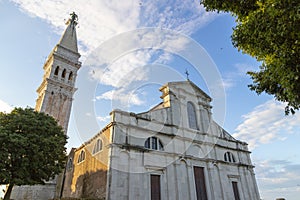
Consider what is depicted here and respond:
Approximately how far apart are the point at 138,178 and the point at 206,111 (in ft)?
41.9

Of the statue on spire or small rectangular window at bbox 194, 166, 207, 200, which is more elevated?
the statue on spire

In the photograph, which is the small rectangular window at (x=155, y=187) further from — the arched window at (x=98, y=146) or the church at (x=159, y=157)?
the arched window at (x=98, y=146)

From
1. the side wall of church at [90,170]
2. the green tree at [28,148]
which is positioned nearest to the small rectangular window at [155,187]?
the side wall of church at [90,170]

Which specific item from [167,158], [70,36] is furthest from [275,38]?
[70,36]

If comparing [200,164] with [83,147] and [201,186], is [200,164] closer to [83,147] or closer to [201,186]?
[201,186]

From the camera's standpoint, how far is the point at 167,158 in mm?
18578

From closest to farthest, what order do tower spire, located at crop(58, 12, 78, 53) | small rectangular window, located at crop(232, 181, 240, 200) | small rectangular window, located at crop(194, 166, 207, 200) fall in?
1. small rectangular window, located at crop(194, 166, 207, 200)
2. small rectangular window, located at crop(232, 181, 240, 200)
3. tower spire, located at crop(58, 12, 78, 53)

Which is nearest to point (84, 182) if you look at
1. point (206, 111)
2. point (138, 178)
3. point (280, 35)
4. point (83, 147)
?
point (83, 147)

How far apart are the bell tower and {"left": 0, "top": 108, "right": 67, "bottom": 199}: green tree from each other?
351 inches

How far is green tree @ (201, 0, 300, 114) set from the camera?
21.3 feet

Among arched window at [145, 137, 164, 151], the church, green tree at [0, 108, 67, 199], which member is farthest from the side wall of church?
arched window at [145, 137, 164, 151]

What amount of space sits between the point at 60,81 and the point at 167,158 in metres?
19.5

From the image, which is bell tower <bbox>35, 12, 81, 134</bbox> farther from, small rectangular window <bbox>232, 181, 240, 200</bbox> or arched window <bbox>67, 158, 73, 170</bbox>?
small rectangular window <bbox>232, 181, 240, 200</bbox>

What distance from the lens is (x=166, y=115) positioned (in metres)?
21.0
